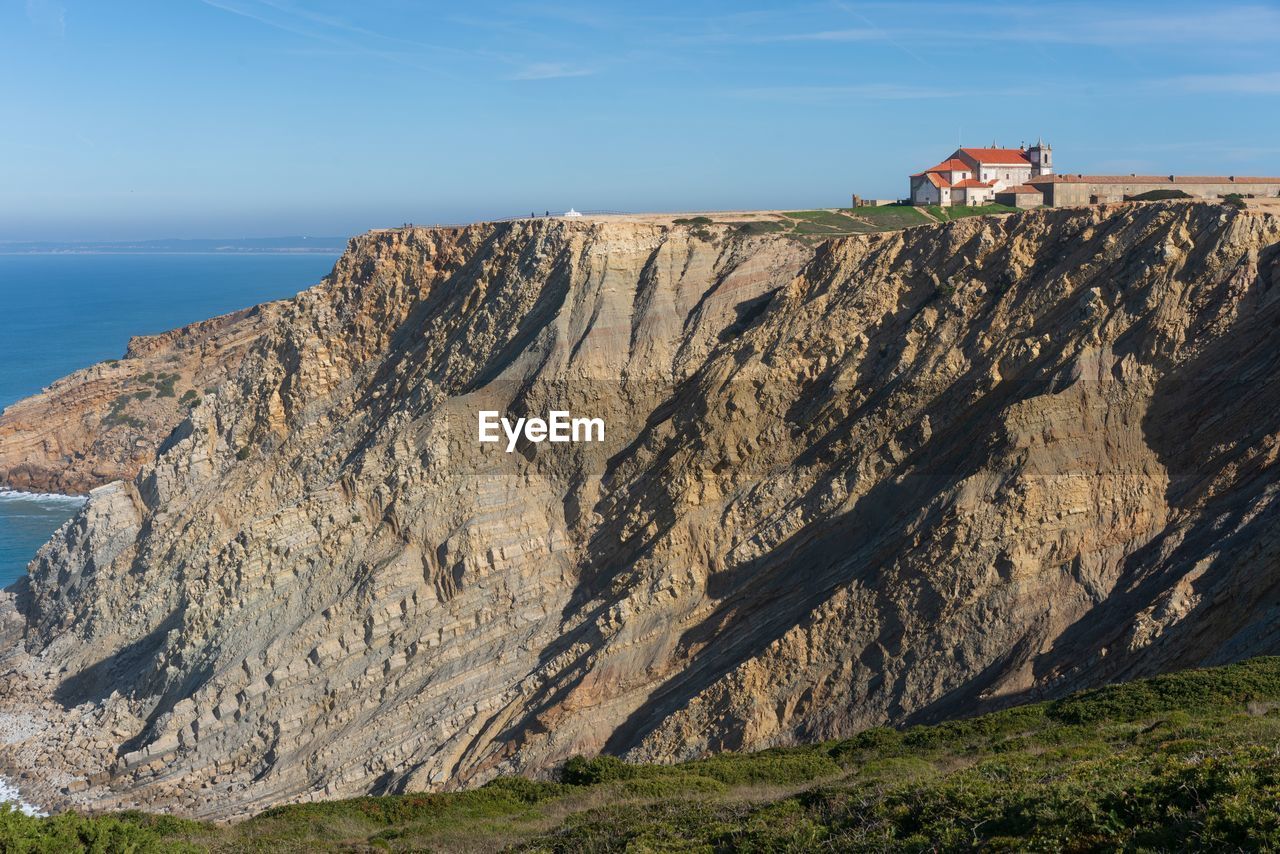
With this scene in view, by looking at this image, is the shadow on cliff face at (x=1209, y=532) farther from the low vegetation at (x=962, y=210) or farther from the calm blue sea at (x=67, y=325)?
the calm blue sea at (x=67, y=325)

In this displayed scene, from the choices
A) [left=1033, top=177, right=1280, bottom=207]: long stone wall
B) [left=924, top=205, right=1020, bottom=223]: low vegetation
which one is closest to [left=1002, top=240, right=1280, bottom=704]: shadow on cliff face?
[left=1033, top=177, right=1280, bottom=207]: long stone wall

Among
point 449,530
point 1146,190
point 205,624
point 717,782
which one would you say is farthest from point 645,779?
point 1146,190

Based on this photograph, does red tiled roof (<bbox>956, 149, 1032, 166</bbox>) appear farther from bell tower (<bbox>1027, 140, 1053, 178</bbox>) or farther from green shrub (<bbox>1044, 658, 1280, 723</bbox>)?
green shrub (<bbox>1044, 658, 1280, 723</bbox>)

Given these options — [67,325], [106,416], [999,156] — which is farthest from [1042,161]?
[67,325]

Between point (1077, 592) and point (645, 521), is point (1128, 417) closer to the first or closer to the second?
point (1077, 592)

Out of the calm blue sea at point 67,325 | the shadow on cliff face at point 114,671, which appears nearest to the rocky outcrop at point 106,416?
the calm blue sea at point 67,325

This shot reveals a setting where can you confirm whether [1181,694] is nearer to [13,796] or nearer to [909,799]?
[909,799]
